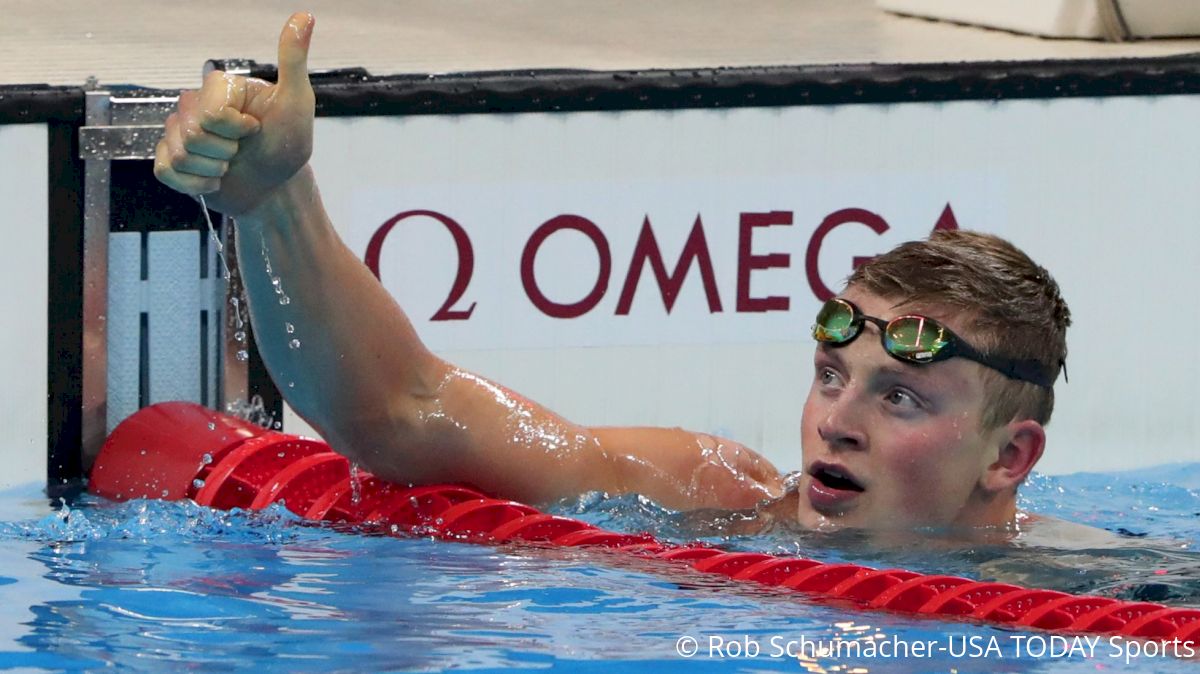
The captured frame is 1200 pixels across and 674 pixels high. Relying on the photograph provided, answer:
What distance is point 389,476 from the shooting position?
2.24 meters

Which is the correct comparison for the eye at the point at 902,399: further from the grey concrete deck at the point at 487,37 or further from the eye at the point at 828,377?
the grey concrete deck at the point at 487,37

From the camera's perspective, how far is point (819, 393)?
7.27ft

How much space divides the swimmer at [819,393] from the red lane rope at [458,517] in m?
0.06

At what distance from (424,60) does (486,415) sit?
187 centimetres

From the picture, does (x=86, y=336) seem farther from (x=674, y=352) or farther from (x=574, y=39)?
(x=574, y=39)

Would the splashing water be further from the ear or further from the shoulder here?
the ear

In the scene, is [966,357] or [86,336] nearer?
[966,357]

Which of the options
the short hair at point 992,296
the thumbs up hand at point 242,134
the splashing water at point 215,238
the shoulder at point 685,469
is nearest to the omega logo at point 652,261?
the splashing water at point 215,238

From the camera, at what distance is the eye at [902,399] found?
7.19ft

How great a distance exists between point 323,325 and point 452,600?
328 mm

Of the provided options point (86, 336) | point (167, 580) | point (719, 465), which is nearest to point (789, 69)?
point (719, 465)

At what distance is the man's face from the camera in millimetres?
2178

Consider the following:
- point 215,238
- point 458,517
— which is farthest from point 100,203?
point 458,517

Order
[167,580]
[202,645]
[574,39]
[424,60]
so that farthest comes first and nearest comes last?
[574,39] → [424,60] → [167,580] → [202,645]
